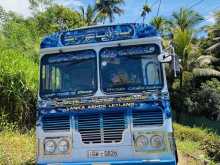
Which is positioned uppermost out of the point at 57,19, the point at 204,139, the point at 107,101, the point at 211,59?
the point at 57,19

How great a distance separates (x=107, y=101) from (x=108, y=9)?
38.1 meters

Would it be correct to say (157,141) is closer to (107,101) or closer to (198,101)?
(107,101)

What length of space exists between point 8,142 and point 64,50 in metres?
4.62

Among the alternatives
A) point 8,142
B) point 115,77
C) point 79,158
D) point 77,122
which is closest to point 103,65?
point 115,77

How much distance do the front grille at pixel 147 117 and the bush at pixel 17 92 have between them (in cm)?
673

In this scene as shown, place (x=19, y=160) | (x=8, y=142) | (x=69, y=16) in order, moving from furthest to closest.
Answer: (x=69, y=16) < (x=8, y=142) < (x=19, y=160)

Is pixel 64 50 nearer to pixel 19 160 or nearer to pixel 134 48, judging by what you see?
pixel 134 48

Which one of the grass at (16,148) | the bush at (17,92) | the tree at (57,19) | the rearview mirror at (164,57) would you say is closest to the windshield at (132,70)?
the rearview mirror at (164,57)

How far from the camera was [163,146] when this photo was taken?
8867mm

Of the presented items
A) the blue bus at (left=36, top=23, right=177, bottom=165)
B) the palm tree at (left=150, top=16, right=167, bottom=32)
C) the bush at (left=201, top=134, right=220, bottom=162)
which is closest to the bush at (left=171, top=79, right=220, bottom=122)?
the palm tree at (left=150, top=16, right=167, bottom=32)

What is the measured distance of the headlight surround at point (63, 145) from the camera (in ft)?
30.1

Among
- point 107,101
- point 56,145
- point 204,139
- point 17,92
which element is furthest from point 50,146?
point 204,139

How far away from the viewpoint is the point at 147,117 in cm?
898

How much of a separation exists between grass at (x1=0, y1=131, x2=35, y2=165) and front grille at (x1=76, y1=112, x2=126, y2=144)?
3.02m
